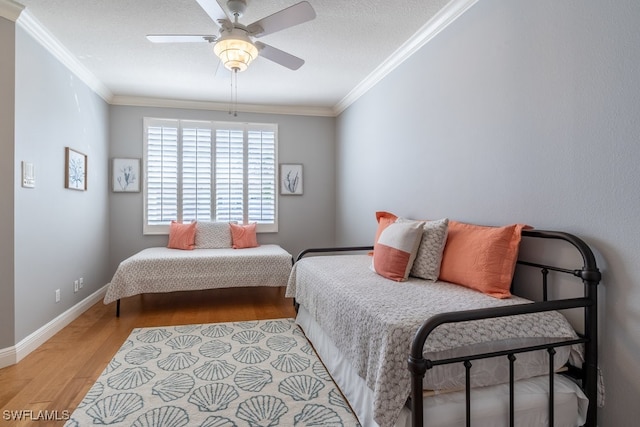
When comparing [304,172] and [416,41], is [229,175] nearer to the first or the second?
[304,172]

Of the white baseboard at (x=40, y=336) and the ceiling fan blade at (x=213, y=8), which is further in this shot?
the white baseboard at (x=40, y=336)

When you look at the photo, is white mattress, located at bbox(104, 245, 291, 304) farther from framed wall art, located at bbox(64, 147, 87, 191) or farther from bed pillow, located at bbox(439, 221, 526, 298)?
bed pillow, located at bbox(439, 221, 526, 298)

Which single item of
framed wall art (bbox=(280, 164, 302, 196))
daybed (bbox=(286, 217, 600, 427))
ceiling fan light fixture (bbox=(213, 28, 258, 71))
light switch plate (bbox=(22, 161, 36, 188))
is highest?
ceiling fan light fixture (bbox=(213, 28, 258, 71))

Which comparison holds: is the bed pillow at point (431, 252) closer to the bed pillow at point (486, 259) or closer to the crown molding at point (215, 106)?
the bed pillow at point (486, 259)

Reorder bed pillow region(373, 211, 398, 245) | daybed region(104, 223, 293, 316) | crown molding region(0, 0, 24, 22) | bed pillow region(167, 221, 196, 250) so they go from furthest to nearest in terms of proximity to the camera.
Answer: bed pillow region(167, 221, 196, 250), daybed region(104, 223, 293, 316), bed pillow region(373, 211, 398, 245), crown molding region(0, 0, 24, 22)

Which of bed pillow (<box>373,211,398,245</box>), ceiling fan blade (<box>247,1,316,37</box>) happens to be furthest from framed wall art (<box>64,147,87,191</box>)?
bed pillow (<box>373,211,398,245</box>)

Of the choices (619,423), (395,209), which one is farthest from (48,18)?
(619,423)

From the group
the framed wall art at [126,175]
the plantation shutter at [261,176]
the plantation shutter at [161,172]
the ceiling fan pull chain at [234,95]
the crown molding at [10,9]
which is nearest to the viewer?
the crown molding at [10,9]

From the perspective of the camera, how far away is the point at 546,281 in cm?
182

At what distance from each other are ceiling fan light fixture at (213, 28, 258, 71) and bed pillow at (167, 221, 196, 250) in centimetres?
259

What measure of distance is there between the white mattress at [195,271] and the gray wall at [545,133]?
1.72 m

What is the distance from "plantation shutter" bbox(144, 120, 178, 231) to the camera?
4586 mm

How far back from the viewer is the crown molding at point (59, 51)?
2570 millimetres

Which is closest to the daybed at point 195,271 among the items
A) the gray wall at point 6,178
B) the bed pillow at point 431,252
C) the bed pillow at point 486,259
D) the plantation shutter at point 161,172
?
the plantation shutter at point 161,172
